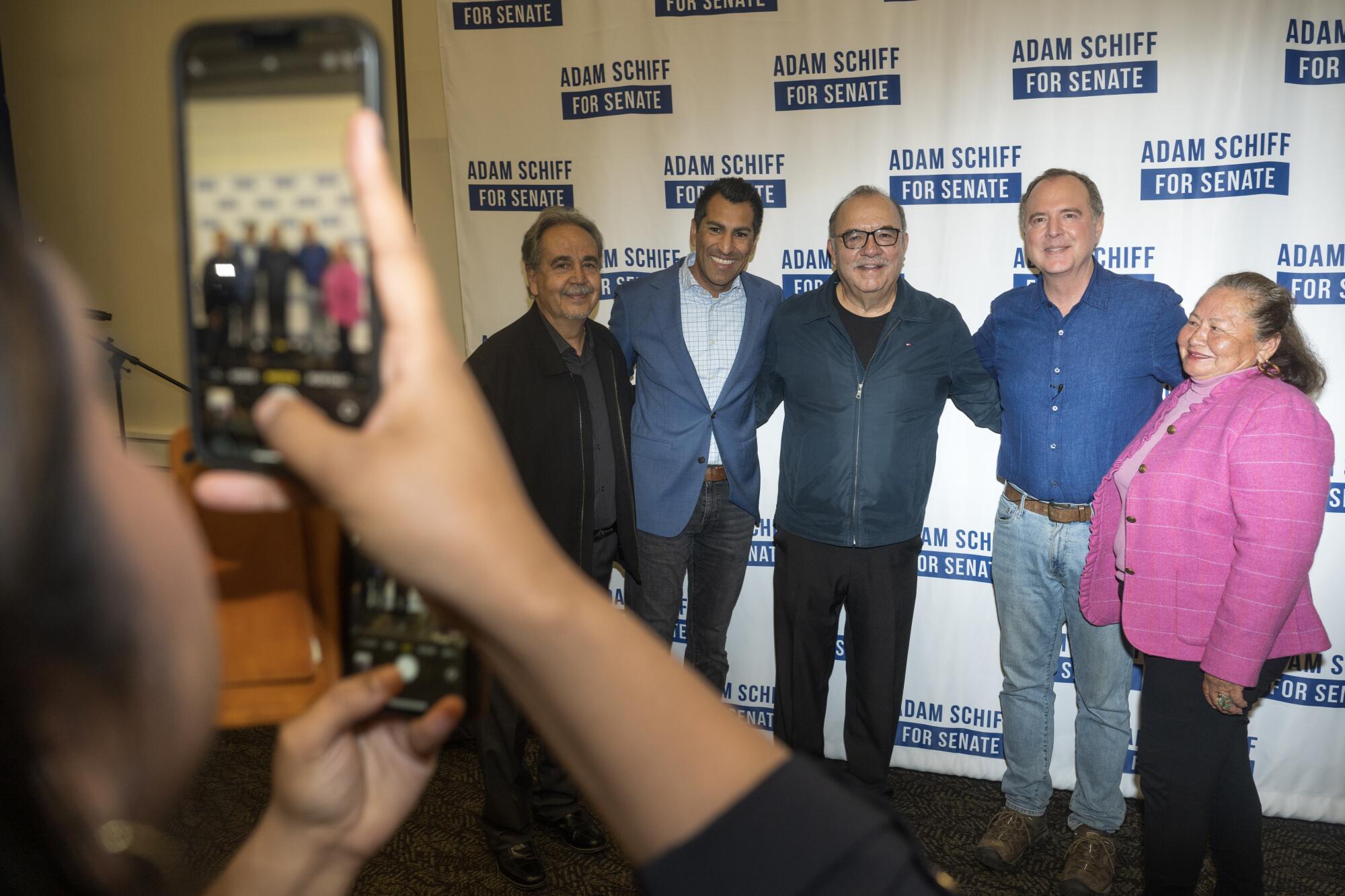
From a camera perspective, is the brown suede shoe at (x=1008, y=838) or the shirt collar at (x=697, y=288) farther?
the shirt collar at (x=697, y=288)

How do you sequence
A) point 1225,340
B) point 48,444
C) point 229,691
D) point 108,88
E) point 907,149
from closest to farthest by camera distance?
point 48,444 < point 229,691 < point 1225,340 < point 907,149 < point 108,88

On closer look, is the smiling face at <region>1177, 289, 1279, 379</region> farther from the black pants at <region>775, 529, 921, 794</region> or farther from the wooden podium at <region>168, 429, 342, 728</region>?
the wooden podium at <region>168, 429, 342, 728</region>

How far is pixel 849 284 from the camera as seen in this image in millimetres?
2807

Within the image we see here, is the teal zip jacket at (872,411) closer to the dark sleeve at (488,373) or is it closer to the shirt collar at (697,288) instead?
the shirt collar at (697,288)

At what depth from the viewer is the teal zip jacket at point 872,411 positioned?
272cm

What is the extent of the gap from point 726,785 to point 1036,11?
329 cm

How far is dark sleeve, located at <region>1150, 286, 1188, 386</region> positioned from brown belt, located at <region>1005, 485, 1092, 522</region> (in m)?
0.46

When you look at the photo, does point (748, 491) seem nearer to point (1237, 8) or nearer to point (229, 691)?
point (1237, 8)

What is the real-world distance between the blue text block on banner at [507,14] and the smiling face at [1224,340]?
8.66 ft

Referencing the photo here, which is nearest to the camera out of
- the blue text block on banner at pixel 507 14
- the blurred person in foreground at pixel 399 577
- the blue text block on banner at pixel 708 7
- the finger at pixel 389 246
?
the blurred person in foreground at pixel 399 577

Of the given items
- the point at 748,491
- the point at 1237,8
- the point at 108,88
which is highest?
the point at 108,88

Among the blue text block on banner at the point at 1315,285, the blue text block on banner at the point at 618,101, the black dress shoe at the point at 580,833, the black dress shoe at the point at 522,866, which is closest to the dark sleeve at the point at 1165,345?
the blue text block on banner at the point at 1315,285

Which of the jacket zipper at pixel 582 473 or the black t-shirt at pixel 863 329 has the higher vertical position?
the black t-shirt at pixel 863 329

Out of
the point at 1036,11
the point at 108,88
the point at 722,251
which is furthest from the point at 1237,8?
the point at 108,88
